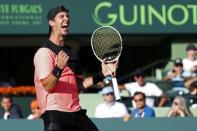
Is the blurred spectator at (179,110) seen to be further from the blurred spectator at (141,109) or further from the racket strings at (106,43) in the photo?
the racket strings at (106,43)

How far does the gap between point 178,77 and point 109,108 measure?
2.10 metres

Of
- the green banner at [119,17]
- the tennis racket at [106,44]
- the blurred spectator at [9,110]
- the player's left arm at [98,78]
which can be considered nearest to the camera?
the player's left arm at [98,78]

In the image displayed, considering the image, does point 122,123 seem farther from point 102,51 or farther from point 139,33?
point 139,33

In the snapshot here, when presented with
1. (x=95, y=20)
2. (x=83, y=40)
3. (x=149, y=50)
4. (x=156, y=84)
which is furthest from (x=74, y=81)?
(x=149, y=50)

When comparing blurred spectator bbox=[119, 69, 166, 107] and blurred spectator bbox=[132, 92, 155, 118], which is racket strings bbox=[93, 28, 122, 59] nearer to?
blurred spectator bbox=[132, 92, 155, 118]

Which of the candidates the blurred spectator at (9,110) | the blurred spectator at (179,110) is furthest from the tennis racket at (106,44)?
the blurred spectator at (9,110)

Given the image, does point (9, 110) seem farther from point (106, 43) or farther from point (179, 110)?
point (106, 43)

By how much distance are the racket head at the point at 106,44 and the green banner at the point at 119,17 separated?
806 cm

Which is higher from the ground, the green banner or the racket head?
the racket head

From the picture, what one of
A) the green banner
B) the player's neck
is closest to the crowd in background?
the green banner

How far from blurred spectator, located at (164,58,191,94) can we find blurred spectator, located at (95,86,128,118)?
59.5 inches

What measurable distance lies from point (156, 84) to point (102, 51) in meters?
6.79

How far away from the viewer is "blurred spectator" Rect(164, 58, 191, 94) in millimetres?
12563

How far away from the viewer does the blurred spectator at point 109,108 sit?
11.0 m
